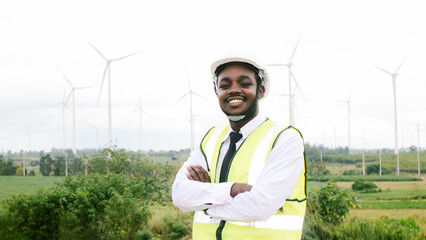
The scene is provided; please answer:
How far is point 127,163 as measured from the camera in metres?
16.5

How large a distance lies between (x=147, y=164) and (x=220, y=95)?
1408 cm

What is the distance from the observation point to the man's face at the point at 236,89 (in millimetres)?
3293

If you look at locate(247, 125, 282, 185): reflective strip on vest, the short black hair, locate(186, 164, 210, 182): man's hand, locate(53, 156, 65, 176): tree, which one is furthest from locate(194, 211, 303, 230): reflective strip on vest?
locate(53, 156, 65, 176): tree

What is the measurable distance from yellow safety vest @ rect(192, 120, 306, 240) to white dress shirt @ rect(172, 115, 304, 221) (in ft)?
0.20

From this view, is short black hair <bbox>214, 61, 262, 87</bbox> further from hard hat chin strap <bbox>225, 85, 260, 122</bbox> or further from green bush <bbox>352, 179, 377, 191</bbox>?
green bush <bbox>352, 179, 377, 191</bbox>

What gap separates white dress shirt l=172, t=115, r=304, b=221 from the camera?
303cm

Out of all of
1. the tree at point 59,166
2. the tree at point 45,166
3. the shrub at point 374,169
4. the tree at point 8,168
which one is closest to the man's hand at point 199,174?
the shrub at point 374,169

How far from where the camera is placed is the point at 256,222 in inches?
121

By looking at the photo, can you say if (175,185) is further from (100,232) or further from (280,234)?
(100,232)

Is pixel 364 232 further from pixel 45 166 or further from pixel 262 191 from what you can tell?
pixel 45 166

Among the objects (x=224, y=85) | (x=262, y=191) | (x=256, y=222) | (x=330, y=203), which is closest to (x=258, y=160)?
(x=262, y=191)

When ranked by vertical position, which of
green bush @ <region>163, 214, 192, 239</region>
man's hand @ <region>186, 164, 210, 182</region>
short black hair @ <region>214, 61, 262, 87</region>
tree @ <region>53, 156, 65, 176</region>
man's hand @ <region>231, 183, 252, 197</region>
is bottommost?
tree @ <region>53, 156, 65, 176</region>

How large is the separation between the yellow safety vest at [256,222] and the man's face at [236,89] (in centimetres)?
26

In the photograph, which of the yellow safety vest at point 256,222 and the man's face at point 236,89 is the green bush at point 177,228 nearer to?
the yellow safety vest at point 256,222
